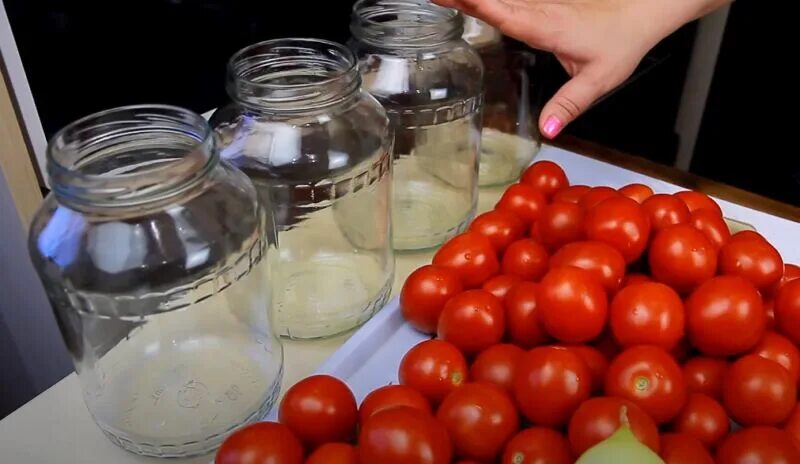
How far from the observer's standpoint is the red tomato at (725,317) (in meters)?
0.56

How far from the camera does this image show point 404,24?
2.46ft

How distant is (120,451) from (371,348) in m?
0.21

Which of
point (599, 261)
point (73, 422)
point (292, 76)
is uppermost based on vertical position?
point (292, 76)

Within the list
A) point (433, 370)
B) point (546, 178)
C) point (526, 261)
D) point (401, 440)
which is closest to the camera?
point (401, 440)

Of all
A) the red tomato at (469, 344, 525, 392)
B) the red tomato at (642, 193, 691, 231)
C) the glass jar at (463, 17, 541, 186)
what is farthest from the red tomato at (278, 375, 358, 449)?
the glass jar at (463, 17, 541, 186)

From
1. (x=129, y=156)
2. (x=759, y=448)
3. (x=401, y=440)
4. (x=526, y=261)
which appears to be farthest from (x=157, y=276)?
(x=759, y=448)

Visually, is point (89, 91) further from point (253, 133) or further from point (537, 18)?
point (537, 18)

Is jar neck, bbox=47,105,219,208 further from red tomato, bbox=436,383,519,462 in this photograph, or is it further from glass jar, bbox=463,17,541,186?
glass jar, bbox=463,17,541,186

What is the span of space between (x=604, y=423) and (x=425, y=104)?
386 millimetres

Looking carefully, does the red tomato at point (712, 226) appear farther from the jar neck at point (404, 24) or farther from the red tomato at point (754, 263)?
the jar neck at point (404, 24)

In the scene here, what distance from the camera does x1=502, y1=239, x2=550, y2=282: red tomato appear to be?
0.67 meters

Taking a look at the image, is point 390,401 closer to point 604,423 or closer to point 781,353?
point 604,423

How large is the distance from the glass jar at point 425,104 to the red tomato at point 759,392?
324 mm

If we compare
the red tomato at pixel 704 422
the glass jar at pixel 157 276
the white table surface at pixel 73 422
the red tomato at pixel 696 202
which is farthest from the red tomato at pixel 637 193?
the glass jar at pixel 157 276
